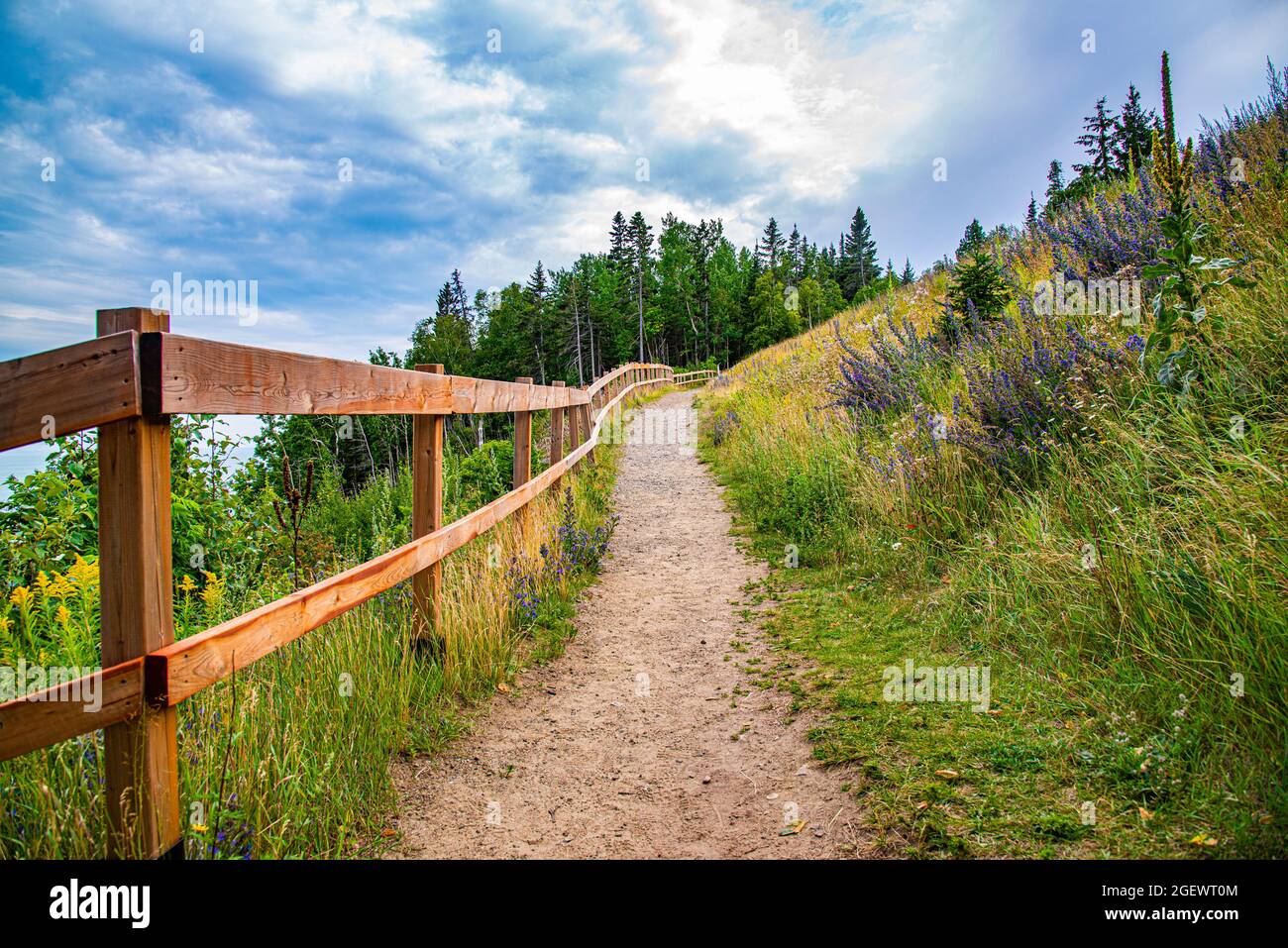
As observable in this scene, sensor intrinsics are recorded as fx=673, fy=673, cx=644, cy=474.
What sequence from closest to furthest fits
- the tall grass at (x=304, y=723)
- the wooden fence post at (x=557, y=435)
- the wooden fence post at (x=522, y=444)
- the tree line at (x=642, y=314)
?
the tall grass at (x=304, y=723) → the wooden fence post at (x=522, y=444) → the wooden fence post at (x=557, y=435) → the tree line at (x=642, y=314)

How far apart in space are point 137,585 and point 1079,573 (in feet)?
13.8

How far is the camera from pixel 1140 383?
4480 millimetres

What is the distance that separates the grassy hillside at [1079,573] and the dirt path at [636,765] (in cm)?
32

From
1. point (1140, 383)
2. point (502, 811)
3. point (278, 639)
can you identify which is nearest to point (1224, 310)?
point (1140, 383)

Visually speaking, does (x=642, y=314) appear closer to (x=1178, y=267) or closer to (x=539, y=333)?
(x=539, y=333)

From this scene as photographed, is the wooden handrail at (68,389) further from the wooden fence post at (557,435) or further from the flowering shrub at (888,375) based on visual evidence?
the flowering shrub at (888,375)

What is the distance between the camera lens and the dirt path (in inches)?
113

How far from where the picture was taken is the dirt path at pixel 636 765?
287 cm

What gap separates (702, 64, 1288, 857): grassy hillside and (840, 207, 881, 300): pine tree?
3186 inches

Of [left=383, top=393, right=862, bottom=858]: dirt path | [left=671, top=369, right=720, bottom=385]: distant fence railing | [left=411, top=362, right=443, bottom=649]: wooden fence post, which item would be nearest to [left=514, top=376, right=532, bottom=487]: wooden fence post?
[left=383, top=393, right=862, bottom=858]: dirt path

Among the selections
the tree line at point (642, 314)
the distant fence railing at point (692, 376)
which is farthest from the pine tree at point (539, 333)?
the distant fence railing at point (692, 376)
